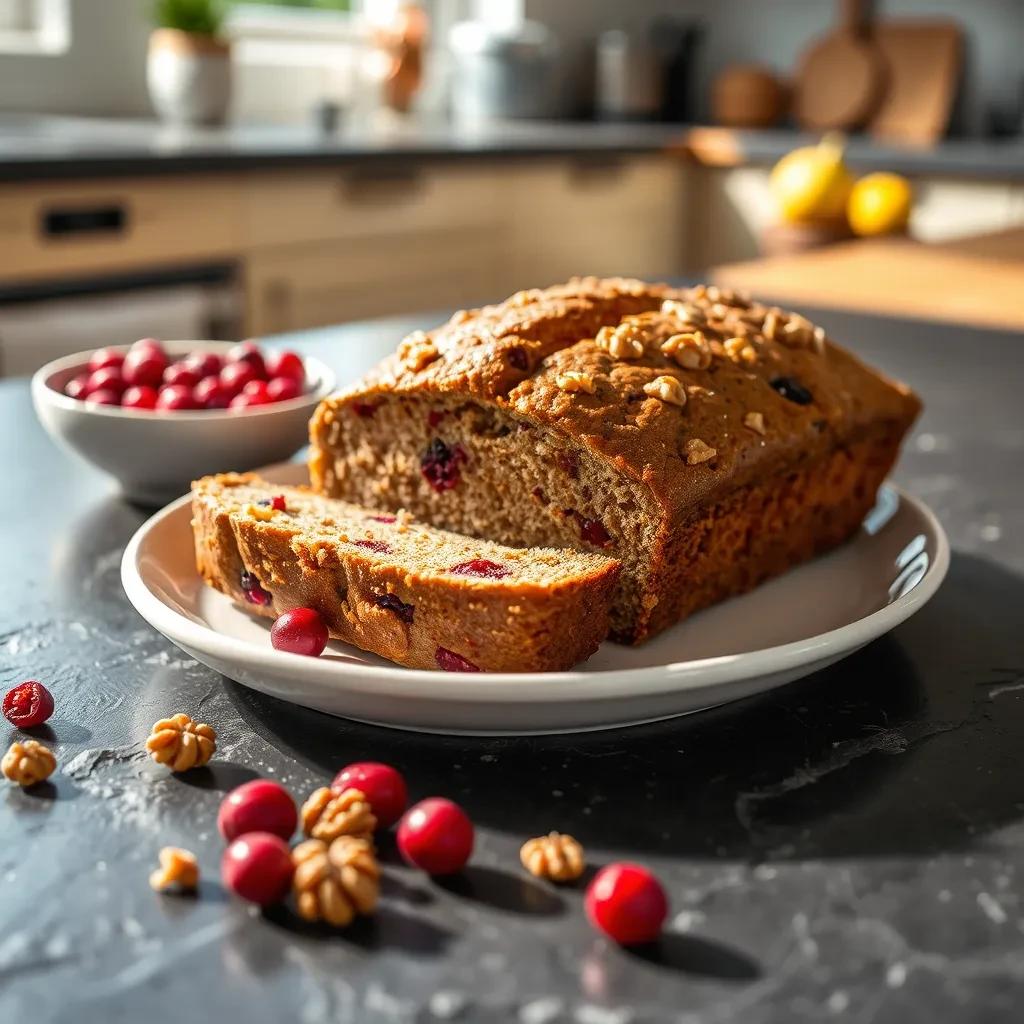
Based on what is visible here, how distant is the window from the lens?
428cm

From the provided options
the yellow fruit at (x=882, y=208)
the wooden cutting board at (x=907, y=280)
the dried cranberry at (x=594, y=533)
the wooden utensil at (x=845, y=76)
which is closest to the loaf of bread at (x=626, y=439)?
the dried cranberry at (x=594, y=533)

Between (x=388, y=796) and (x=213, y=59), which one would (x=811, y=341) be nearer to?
(x=388, y=796)

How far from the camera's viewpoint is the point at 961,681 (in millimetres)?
991

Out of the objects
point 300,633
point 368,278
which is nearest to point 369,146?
point 368,278

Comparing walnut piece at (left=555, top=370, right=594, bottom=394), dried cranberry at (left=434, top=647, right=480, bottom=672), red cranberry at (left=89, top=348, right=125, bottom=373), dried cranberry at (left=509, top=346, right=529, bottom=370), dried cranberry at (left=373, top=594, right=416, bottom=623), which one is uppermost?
dried cranberry at (left=509, top=346, right=529, bottom=370)

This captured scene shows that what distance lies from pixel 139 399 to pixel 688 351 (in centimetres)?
60

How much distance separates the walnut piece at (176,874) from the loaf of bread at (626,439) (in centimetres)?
47

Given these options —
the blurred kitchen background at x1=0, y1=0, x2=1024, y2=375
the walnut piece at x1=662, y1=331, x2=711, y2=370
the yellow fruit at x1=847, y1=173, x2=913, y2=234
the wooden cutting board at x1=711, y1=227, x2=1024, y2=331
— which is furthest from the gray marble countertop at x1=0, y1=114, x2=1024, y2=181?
the walnut piece at x1=662, y1=331, x2=711, y2=370

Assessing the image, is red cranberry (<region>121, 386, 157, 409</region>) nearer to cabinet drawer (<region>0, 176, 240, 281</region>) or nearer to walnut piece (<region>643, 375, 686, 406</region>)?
walnut piece (<region>643, 375, 686, 406</region>)

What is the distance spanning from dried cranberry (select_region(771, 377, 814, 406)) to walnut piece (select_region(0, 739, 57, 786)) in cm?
74

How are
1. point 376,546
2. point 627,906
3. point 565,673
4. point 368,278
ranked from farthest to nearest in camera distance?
point 368,278, point 376,546, point 565,673, point 627,906

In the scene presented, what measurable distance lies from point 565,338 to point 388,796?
0.55m

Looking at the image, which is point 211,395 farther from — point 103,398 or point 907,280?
point 907,280

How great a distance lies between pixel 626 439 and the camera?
106 cm
